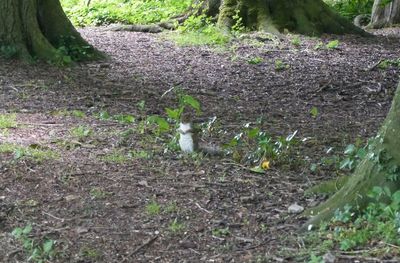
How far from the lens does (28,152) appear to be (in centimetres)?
608

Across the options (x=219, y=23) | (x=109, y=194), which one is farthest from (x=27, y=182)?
(x=219, y=23)

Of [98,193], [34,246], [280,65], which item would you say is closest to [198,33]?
[280,65]

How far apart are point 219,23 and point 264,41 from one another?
3.97 ft

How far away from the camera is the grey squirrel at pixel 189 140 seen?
239 inches

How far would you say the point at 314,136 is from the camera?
22.6ft

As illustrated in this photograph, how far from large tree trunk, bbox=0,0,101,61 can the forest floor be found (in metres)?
0.37

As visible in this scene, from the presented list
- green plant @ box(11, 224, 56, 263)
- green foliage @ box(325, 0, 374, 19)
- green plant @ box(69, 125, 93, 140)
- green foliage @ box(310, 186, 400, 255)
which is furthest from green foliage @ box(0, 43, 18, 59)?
green foliage @ box(325, 0, 374, 19)

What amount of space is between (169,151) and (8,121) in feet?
6.14

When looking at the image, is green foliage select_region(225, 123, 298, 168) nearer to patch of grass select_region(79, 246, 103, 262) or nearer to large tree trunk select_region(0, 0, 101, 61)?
patch of grass select_region(79, 246, 103, 262)

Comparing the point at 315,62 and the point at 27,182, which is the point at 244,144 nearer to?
the point at 27,182

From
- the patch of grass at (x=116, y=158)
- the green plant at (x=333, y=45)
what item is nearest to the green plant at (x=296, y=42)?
the green plant at (x=333, y=45)

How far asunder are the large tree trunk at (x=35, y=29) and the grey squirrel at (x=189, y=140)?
4497 millimetres

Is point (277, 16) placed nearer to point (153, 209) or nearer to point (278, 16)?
point (278, 16)

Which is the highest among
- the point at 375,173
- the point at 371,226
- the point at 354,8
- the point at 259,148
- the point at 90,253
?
the point at 375,173
